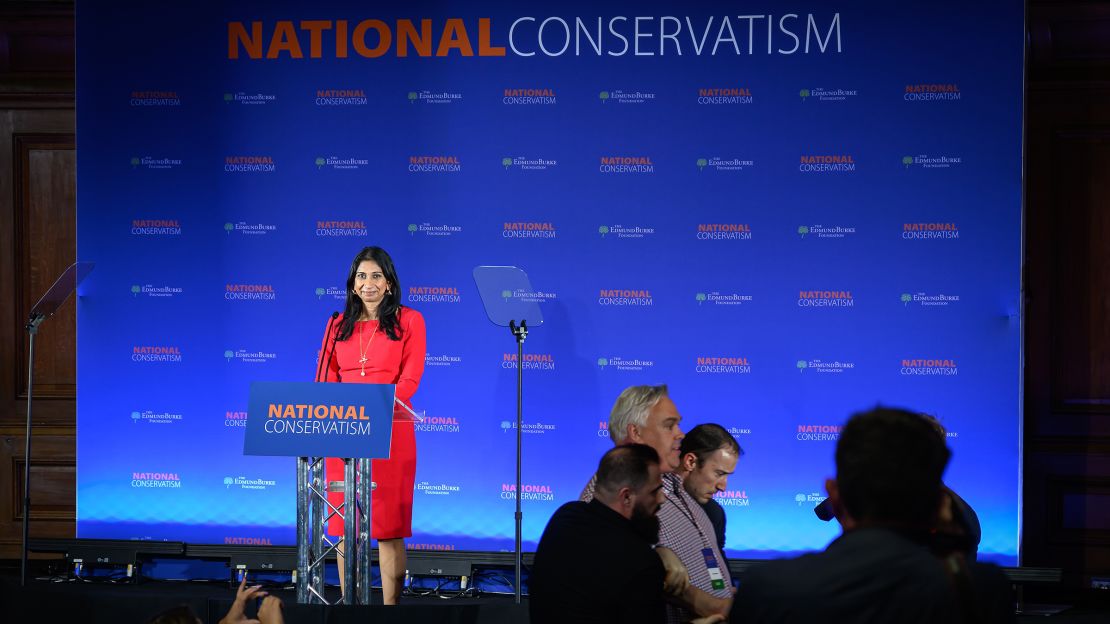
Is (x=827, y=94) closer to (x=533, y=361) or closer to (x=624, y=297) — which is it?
(x=624, y=297)

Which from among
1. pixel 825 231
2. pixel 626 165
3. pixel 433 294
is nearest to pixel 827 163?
pixel 825 231

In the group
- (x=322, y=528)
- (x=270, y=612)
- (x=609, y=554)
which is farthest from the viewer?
(x=322, y=528)

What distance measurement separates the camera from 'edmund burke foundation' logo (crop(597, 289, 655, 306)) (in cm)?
666

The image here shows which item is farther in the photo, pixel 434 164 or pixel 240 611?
pixel 434 164

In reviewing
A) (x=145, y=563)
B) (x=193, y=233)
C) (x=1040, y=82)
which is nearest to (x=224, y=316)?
(x=193, y=233)

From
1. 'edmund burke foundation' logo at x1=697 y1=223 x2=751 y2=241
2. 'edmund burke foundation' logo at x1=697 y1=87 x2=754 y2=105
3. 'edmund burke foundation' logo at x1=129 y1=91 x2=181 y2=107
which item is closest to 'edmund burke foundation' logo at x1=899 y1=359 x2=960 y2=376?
'edmund burke foundation' logo at x1=697 y1=223 x2=751 y2=241

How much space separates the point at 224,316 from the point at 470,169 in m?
1.80

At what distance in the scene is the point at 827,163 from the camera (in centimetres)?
656

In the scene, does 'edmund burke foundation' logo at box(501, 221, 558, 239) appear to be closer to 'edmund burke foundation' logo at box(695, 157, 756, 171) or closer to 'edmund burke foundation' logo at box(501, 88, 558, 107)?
'edmund burke foundation' logo at box(501, 88, 558, 107)

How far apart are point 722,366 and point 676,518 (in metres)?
3.30

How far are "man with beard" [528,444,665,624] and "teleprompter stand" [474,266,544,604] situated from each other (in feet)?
8.95

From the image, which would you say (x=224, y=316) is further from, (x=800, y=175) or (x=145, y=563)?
(x=800, y=175)

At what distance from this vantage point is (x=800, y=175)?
21.6 ft

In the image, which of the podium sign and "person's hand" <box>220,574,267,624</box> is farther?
the podium sign
